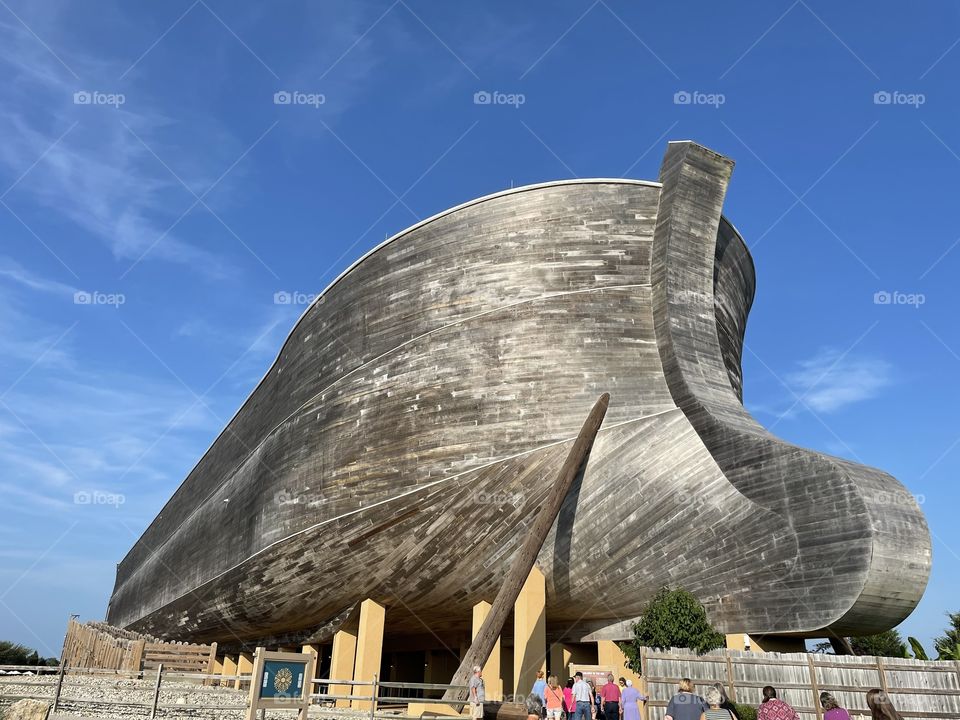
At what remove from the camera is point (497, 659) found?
17594 millimetres

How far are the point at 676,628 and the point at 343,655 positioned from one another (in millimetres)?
10830

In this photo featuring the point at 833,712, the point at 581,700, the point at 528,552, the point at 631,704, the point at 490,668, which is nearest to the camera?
the point at 833,712

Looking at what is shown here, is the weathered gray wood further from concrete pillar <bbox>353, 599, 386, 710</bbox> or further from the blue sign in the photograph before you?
the blue sign

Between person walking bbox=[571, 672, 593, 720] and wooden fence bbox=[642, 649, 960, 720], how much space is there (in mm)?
2074

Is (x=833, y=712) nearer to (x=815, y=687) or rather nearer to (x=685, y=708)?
(x=685, y=708)

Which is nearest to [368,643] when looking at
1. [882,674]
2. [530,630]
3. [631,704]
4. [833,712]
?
[530,630]

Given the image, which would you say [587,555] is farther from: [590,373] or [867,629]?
[867,629]

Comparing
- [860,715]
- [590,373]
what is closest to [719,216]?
[590,373]

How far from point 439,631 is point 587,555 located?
327 inches

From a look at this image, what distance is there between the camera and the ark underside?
44.1ft

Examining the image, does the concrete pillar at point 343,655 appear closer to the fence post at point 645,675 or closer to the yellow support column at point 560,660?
the yellow support column at point 560,660

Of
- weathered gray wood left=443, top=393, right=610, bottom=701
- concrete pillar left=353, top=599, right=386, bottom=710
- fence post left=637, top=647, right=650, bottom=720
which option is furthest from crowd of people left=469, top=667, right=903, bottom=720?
concrete pillar left=353, top=599, right=386, bottom=710

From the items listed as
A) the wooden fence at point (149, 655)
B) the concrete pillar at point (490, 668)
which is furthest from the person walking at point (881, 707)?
the wooden fence at point (149, 655)

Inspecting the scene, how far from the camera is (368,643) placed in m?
18.4
